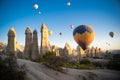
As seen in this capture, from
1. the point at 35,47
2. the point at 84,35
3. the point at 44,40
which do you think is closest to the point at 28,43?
the point at 35,47

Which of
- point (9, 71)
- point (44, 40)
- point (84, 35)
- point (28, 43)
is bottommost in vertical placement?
point (9, 71)

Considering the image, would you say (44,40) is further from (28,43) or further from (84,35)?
(84,35)

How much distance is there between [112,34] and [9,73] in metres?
40.0

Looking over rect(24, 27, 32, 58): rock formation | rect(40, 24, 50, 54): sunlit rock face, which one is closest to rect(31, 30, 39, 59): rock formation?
rect(24, 27, 32, 58): rock formation

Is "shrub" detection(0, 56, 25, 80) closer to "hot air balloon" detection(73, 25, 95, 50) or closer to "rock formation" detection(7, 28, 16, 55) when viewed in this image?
"hot air balloon" detection(73, 25, 95, 50)

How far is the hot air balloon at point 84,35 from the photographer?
130 feet

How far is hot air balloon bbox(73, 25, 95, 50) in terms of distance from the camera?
39562mm

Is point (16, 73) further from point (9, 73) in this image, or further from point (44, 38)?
point (44, 38)

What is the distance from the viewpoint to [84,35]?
39.5m

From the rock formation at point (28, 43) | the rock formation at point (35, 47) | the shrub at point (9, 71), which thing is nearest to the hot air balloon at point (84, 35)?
the shrub at point (9, 71)

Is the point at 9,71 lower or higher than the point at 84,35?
lower

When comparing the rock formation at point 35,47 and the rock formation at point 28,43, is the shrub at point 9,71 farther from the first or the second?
the rock formation at point 28,43

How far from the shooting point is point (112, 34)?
50.7 m

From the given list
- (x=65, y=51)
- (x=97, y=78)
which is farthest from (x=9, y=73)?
(x=65, y=51)
